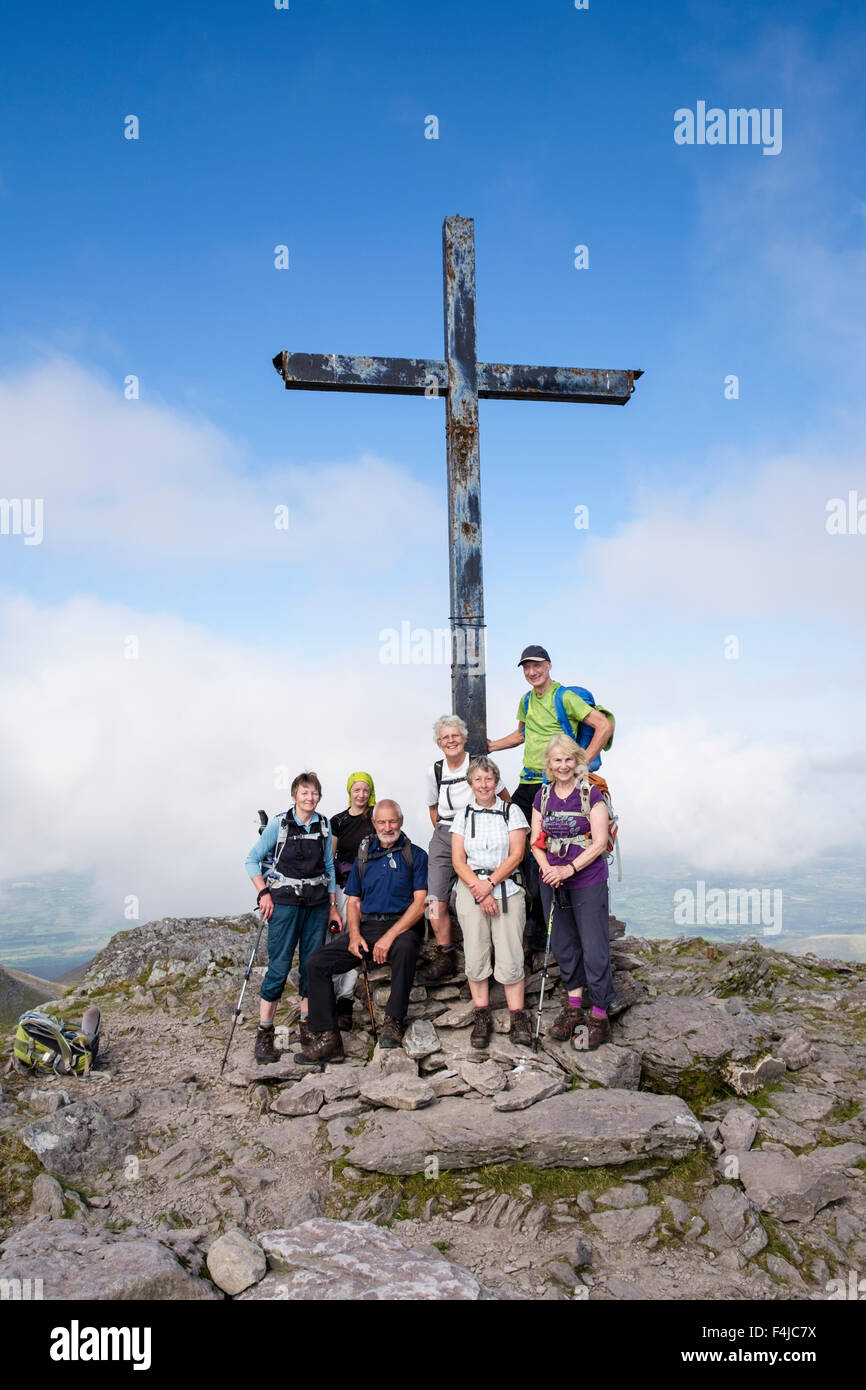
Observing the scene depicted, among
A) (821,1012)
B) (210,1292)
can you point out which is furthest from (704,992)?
(210,1292)

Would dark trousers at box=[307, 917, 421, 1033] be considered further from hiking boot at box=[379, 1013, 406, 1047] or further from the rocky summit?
the rocky summit

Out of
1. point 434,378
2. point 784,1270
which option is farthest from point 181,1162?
point 434,378

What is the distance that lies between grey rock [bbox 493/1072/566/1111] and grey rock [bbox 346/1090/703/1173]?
0.06 metres

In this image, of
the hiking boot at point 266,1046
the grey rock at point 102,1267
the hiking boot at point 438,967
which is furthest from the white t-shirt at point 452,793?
the grey rock at point 102,1267

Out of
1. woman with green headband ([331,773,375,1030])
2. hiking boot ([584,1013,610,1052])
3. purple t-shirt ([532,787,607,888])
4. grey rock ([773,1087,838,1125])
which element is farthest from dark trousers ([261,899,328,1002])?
grey rock ([773,1087,838,1125])

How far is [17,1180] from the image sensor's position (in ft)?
22.3

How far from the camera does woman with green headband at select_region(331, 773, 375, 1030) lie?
30.2 feet

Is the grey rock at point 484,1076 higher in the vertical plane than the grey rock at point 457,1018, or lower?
lower

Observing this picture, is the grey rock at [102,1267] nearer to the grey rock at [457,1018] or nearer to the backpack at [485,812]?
the grey rock at [457,1018]

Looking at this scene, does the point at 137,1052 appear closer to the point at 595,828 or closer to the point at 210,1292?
the point at 210,1292

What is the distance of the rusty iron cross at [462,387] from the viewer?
9.61 meters

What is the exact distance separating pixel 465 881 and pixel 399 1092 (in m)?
1.93

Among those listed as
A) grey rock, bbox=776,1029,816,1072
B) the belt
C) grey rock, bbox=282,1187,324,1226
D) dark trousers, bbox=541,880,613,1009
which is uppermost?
the belt

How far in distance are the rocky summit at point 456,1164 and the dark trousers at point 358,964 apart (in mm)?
413
